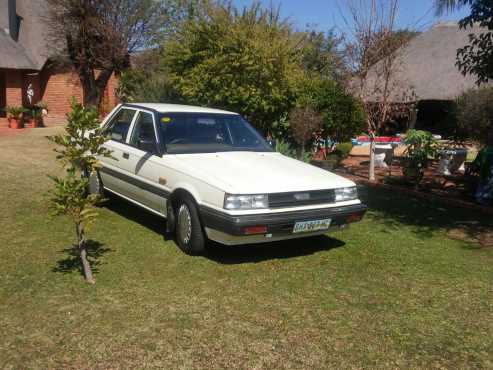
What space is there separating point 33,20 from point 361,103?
777 inches

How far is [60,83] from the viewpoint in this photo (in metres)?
25.1

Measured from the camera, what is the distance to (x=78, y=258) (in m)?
5.57

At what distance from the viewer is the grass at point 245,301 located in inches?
146

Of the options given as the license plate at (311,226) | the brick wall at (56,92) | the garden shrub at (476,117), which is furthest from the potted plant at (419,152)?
the brick wall at (56,92)

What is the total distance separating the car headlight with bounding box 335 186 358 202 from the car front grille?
0.08 m

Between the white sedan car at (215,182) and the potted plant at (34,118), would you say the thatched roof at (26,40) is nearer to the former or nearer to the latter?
the potted plant at (34,118)

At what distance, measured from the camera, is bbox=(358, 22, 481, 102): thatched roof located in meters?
21.4

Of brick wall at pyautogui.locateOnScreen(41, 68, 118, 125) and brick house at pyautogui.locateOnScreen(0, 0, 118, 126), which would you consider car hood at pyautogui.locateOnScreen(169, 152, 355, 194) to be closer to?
brick house at pyautogui.locateOnScreen(0, 0, 118, 126)

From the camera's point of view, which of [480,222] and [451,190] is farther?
[451,190]

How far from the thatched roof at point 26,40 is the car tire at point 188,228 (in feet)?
61.3

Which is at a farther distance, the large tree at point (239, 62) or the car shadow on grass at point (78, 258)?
the large tree at point (239, 62)

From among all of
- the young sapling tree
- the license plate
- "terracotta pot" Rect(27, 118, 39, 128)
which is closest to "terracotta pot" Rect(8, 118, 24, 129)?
"terracotta pot" Rect(27, 118, 39, 128)

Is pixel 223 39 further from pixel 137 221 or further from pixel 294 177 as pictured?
pixel 294 177

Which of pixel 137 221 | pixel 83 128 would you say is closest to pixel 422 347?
pixel 83 128
